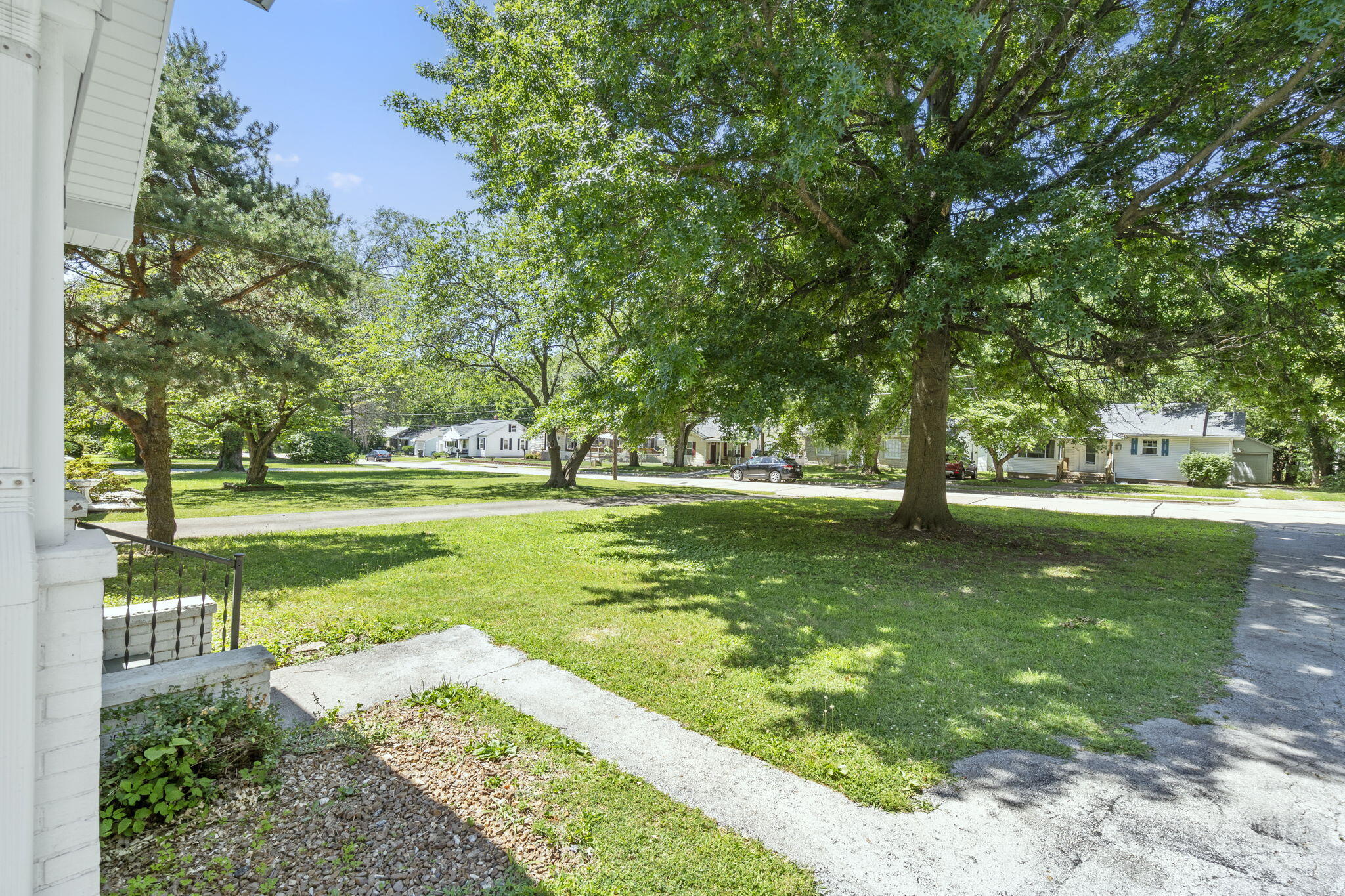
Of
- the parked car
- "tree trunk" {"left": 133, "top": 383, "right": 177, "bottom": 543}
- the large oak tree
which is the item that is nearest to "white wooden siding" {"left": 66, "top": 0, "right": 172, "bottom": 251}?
the large oak tree

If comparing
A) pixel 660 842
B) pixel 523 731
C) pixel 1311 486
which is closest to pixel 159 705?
pixel 523 731

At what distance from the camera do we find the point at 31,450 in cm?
193

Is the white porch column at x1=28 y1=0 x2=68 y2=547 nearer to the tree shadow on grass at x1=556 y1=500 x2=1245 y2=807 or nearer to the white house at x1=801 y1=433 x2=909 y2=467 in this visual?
the tree shadow on grass at x1=556 y1=500 x2=1245 y2=807

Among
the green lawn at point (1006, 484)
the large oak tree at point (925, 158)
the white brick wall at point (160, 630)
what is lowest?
the green lawn at point (1006, 484)

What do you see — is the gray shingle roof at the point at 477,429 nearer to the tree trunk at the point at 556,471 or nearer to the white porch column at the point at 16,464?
the tree trunk at the point at 556,471

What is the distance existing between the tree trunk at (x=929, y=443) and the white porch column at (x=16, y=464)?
11549mm

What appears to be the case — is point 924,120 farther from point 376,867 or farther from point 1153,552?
point 376,867

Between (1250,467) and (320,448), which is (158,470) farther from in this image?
(1250,467)

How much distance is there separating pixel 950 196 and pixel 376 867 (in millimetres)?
9987

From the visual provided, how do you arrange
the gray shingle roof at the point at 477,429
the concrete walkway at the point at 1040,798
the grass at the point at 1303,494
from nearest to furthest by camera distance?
→ the concrete walkway at the point at 1040,798, the grass at the point at 1303,494, the gray shingle roof at the point at 477,429

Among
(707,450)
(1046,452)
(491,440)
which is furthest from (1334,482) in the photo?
(491,440)

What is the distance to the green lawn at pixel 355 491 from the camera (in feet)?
53.1

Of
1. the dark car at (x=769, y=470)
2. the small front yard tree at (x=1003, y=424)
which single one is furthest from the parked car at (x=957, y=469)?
the dark car at (x=769, y=470)

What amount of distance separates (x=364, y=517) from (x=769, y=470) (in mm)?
21732
